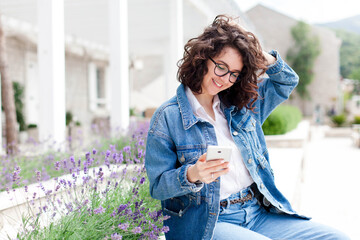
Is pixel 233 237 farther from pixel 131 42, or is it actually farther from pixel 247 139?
pixel 131 42

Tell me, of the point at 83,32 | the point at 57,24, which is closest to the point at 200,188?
the point at 57,24

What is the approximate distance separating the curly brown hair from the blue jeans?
51cm

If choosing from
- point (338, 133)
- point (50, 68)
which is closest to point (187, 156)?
point (50, 68)

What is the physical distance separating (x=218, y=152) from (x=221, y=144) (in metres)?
0.45

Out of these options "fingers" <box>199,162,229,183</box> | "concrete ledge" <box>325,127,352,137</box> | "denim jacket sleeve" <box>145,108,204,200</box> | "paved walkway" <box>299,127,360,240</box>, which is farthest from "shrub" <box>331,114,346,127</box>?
"fingers" <box>199,162,229,183</box>

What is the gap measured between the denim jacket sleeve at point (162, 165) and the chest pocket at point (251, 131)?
16.6 inches

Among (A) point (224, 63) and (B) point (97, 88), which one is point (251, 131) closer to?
(A) point (224, 63)

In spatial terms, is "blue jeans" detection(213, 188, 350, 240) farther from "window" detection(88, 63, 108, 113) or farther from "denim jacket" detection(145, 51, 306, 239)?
"window" detection(88, 63, 108, 113)

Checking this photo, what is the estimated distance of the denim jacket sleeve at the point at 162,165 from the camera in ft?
4.68

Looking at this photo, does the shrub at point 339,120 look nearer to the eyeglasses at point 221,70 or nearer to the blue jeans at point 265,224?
the blue jeans at point 265,224

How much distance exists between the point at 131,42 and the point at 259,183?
10733 millimetres

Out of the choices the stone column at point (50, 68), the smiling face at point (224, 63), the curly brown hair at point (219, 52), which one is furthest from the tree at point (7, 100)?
the smiling face at point (224, 63)

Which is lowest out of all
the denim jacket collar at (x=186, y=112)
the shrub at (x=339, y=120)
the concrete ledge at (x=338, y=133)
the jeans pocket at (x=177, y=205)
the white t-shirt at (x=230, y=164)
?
the concrete ledge at (x=338, y=133)

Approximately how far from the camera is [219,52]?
1.66m
